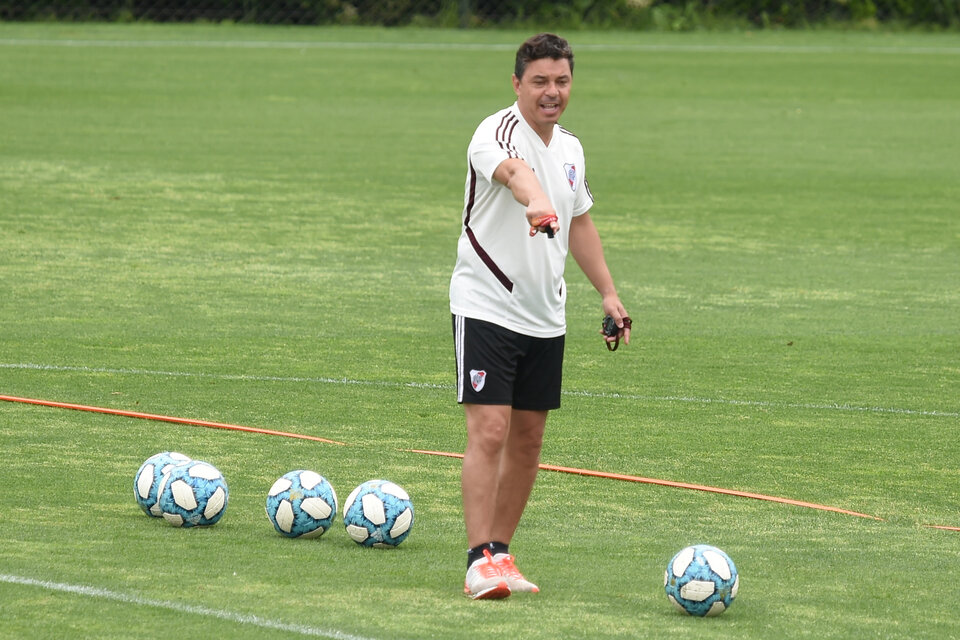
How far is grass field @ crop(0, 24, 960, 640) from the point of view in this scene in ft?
21.0

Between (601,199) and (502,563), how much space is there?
12935 mm

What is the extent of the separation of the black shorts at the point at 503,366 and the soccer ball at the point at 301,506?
42.3 inches

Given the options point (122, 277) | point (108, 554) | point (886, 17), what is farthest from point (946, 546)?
point (886, 17)

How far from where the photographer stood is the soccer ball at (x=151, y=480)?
23.6ft

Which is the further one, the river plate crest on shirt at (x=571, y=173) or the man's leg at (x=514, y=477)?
the man's leg at (x=514, y=477)

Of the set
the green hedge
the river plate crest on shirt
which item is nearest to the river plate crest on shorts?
the river plate crest on shirt

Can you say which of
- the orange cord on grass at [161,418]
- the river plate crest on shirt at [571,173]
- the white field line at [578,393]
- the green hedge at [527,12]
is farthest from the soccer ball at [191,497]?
the green hedge at [527,12]

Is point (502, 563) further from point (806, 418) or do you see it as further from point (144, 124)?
point (144, 124)

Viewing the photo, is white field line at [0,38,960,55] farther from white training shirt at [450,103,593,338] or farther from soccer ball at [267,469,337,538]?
white training shirt at [450,103,593,338]

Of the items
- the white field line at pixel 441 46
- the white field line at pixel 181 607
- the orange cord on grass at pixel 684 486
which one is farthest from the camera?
the white field line at pixel 441 46

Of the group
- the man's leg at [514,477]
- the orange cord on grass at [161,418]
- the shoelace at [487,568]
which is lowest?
the orange cord on grass at [161,418]

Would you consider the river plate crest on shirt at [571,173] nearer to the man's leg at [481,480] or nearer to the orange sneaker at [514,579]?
the man's leg at [481,480]

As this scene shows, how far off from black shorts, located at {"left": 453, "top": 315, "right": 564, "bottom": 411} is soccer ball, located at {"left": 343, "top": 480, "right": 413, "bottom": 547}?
0.81m

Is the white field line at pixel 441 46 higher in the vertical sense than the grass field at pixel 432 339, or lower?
higher
